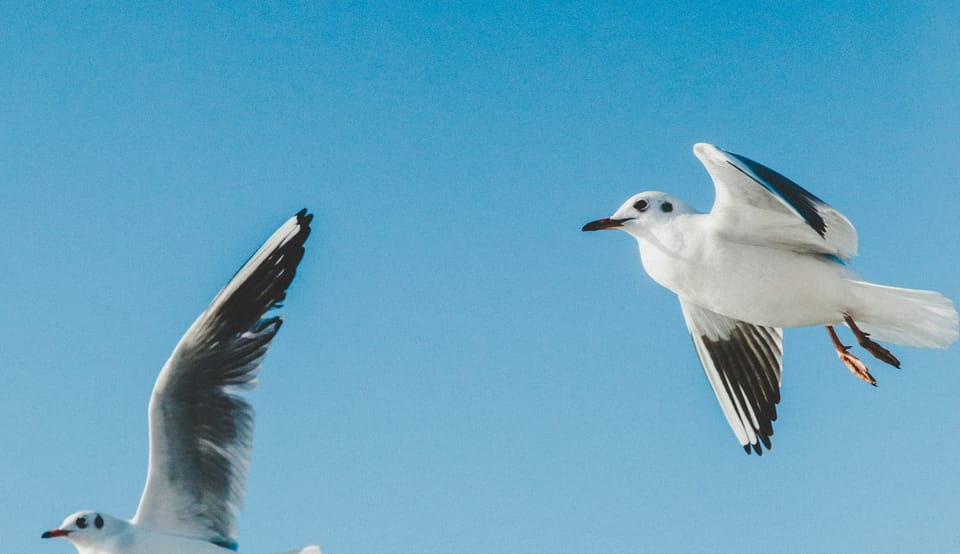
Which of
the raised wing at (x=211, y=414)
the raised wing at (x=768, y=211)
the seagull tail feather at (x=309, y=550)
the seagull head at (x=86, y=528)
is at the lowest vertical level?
the seagull tail feather at (x=309, y=550)

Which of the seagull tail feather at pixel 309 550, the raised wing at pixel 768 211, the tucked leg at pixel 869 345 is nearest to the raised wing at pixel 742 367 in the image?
the tucked leg at pixel 869 345

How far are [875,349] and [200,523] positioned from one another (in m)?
3.69

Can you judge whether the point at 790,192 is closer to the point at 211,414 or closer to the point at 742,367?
the point at 742,367

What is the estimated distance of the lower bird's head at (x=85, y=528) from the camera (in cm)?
714

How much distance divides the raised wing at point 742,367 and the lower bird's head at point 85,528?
3640mm

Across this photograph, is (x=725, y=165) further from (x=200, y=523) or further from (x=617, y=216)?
(x=200, y=523)

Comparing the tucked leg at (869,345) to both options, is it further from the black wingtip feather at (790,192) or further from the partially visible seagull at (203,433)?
the partially visible seagull at (203,433)

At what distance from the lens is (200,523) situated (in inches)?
281

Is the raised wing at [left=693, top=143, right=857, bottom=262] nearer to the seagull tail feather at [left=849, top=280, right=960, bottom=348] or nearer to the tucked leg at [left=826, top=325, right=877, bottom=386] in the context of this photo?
the seagull tail feather at [left=849, top=280, right=960, bottom=348]

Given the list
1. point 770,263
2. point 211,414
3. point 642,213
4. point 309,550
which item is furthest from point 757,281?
point 211,414

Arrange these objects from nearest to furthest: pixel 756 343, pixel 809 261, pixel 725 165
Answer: pixel 725 165
pixel 809 261
pixel 756 343

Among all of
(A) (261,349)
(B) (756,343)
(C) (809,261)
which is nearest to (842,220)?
(C) (809,261)

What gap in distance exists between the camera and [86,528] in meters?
7.21

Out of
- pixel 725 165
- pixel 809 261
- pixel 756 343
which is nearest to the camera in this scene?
pixel 725 165
